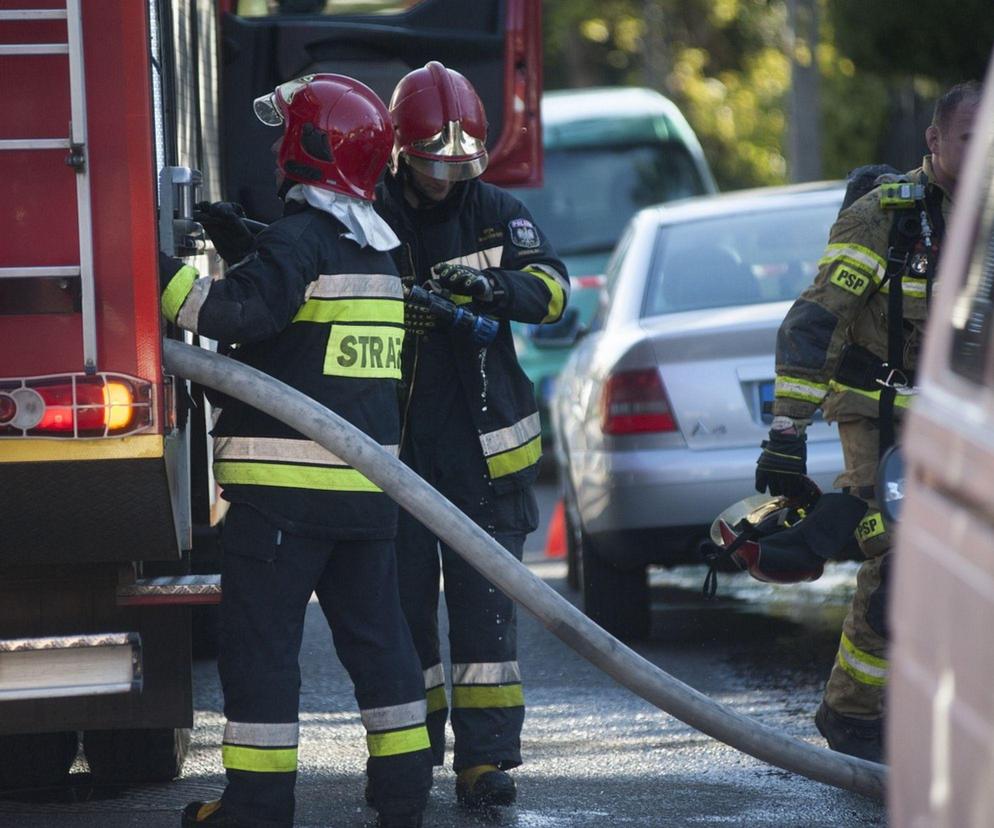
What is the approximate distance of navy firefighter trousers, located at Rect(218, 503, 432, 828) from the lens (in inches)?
175

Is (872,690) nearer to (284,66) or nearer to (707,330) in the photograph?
(707,330)

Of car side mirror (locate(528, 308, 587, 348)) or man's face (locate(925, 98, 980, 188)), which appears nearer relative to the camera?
man's face (locate(925, 98, 980, 188))

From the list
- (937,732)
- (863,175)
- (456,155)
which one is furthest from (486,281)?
(937,732)

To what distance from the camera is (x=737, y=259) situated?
7551 mm

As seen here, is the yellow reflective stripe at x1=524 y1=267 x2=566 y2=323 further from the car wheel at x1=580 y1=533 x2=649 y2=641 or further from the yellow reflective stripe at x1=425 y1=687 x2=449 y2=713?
the car wheel at x1=580 y1=533 x2=649 y2=641

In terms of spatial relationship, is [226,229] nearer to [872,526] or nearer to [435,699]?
[435,699]

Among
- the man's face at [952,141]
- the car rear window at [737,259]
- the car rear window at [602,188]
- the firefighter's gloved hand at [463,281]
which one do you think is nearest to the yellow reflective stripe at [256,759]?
the firefighter's gloved hand at [463,281]

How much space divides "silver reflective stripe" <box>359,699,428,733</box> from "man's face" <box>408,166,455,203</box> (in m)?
1.38

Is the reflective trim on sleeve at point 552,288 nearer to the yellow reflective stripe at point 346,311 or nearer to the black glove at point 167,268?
A: the yellow reflective stripe at point 346,311

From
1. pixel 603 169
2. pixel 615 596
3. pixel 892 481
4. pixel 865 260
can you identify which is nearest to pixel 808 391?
pixel 865 260

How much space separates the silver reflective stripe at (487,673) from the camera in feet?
16.9

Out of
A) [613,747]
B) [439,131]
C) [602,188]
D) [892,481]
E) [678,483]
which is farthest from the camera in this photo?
[602,188]

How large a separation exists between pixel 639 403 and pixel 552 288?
1.68 meters

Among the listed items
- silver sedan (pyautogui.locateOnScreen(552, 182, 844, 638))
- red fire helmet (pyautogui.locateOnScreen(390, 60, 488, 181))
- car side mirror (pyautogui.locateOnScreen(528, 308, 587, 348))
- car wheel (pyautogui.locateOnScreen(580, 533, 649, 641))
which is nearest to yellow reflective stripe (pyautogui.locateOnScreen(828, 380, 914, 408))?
red fire helmet (pyautogui.locateOnScreen(390, 60, 488, 181))
